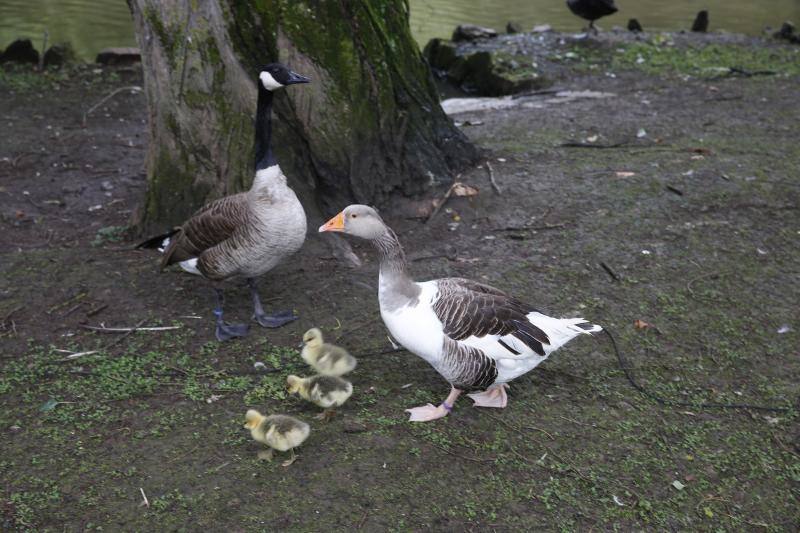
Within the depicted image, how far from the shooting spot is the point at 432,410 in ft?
13.9

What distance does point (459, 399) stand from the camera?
14.6ft

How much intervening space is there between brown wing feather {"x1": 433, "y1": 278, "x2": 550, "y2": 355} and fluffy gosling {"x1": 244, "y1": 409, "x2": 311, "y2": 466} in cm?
98

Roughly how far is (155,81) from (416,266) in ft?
8.54

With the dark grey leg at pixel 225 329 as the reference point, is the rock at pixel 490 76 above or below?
above

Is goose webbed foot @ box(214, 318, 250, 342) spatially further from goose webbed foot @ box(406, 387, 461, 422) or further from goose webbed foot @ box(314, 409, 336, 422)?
goose webbed foot @ box(406, 387, 461, 422)

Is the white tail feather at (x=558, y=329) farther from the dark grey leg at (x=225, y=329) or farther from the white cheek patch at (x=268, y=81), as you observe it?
the white cheek patch at (x=268, y=81)

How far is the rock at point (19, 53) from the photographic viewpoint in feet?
38.7

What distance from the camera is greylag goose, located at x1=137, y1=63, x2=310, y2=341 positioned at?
16.4 ft

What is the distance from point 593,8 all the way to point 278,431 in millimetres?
11749

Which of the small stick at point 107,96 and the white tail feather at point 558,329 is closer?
the white tail feather at point 558,329

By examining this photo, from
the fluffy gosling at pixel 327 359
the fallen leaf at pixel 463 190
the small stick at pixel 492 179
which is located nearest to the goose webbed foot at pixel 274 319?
the fluffy gosling at pixel 327 359

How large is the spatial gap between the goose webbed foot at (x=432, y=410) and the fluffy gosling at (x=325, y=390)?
1.29 feet

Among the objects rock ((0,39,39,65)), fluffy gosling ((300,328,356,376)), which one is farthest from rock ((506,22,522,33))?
fluffy gosling ((300,328,356,376))

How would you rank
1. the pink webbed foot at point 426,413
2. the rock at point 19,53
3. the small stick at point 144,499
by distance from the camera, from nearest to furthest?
the small stick at point 144,499 < the pink webbed foot at point 426,413 < the rock at point 19,53
